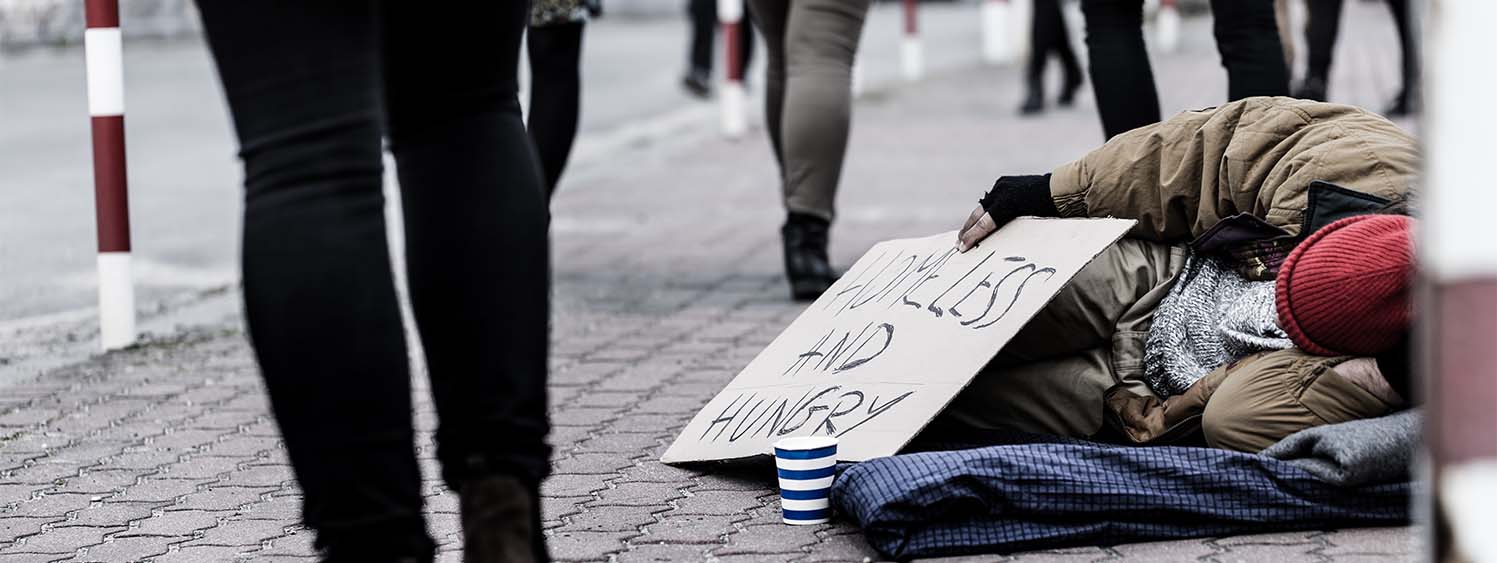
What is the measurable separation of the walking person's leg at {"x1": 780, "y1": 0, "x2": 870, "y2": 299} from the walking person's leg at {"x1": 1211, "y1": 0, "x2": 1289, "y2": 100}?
939 millimetres

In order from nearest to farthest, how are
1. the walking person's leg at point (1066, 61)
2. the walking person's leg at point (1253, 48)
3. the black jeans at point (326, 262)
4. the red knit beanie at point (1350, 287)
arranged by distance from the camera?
the black jeans at point (326, 262) < the red knit beanie at point (1350, 287) < the walking person's leg at point (1253, 48) < the walking person's leg at point (1066, 61)

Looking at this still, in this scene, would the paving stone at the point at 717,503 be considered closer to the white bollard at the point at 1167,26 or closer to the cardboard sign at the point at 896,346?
the cardboard sign at the point at 896,346

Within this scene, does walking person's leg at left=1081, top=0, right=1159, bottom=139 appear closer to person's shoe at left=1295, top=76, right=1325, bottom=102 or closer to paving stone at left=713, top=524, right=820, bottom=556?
paving stone at left=713, top=524, right=820, bottom=556

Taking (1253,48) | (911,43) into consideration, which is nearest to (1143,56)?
(1253,48)

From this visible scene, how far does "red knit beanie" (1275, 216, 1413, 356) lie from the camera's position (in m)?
2.34

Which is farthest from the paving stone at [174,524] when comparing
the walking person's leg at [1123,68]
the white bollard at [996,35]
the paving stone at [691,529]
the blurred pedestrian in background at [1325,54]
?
the white bollard at [996,35]

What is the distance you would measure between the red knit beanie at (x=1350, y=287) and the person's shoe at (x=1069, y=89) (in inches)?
298

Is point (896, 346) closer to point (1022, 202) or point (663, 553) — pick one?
point (1022, 202)

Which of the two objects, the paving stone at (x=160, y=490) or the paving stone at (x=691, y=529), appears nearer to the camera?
the paving stone at (x=691, y=529)

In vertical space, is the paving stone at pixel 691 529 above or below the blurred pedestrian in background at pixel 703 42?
below

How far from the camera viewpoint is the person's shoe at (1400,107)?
800cm

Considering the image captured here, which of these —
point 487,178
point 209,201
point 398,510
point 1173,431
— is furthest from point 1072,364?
point 209,201

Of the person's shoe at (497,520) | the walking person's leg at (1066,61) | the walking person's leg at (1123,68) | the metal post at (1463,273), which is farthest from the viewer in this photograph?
the walking person's leg at (1066,61)

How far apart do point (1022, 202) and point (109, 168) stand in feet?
6.86
